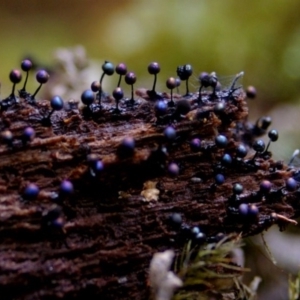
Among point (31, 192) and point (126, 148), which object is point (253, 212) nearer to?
point (126, 148)

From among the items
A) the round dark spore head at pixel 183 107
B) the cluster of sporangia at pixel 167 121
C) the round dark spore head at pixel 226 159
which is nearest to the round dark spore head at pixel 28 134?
the cluster of sporangia at pixel 167 121

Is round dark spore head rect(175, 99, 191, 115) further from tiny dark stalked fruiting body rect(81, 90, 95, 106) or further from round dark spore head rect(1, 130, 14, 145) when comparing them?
round dark spore head rect(1, 130, 14, 145)

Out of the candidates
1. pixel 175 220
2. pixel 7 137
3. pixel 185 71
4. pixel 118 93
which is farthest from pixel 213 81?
pixel 7 137

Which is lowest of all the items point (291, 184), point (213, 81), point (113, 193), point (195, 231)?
point (195, 231)

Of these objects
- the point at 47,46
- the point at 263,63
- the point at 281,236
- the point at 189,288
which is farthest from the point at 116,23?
the point at 189,288

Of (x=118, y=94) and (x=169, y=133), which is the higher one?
(x=118, y=94)

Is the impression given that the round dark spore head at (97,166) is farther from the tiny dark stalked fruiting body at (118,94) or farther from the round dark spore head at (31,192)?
the tiny dark stalked fruiting body at (118,94)
